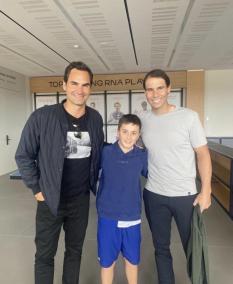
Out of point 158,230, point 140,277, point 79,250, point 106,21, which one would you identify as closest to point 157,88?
point 158,230

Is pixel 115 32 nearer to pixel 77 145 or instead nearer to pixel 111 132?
pixel 77 145

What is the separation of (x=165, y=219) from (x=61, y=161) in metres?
0.87

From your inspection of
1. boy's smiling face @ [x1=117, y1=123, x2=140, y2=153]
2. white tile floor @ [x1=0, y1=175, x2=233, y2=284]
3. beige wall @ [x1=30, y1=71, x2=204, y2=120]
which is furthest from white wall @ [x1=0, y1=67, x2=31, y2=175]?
boy's smiling face @ [x1=117, y1=123, x2=140, y2=153]

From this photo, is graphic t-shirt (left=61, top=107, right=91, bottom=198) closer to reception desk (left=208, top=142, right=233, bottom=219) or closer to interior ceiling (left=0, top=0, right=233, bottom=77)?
interior ceiling (left=0, top=0, right=233, bottom=77)

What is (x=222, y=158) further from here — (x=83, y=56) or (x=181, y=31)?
(x=83, y=56)

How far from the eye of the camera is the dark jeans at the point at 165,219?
1927 mm

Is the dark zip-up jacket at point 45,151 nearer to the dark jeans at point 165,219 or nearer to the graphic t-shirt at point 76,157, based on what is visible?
the graphic t-shirt at point 76,157

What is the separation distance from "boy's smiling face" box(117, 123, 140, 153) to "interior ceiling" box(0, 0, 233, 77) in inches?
77.6

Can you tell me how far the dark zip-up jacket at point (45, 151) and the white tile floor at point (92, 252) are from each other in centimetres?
103

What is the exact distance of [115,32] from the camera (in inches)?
171

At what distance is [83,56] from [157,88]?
14.8ft

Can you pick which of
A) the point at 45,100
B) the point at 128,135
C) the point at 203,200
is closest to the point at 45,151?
the point at 128,135

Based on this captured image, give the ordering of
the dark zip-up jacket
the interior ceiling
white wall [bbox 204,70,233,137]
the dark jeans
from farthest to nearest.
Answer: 1. white wall [bbox 204,70,233,137]
2. the interior ceiling
3. the dark jeans
4. the dark zip-up jacket

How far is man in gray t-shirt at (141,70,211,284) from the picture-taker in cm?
187
